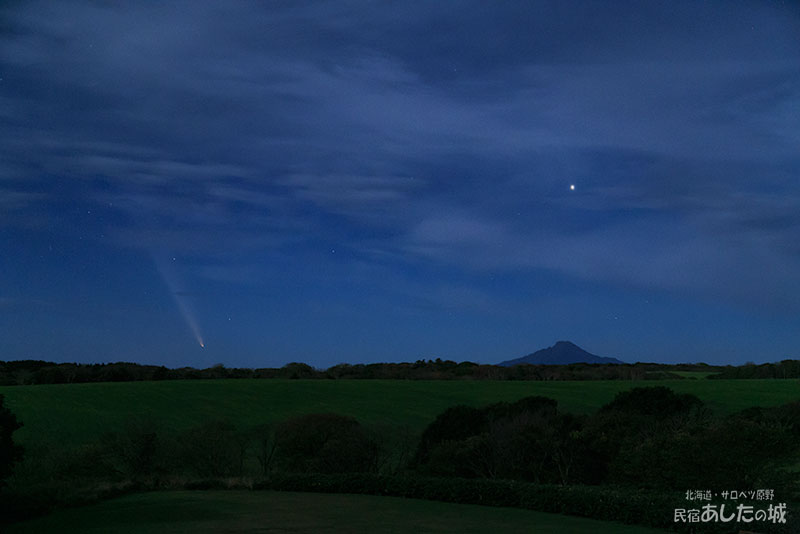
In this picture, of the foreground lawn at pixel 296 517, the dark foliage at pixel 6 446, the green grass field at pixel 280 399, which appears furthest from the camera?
the green grass field at pixel 280 399

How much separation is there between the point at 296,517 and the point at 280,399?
151ft

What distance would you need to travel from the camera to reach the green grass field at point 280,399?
2101 inches

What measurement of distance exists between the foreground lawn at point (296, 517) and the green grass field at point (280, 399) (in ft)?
90.7

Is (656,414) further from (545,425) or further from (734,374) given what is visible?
(734,374)

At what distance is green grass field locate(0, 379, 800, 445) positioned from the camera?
175 ft

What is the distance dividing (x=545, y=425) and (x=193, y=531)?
17.9m

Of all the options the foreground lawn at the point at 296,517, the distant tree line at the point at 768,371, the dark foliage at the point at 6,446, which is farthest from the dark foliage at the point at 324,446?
the distant tree line at the point at 768,371

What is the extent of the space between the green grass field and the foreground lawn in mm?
27649

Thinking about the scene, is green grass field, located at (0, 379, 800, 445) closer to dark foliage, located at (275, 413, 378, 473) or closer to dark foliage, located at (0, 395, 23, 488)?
dark foliage, located at (275, 413, 378, 473)

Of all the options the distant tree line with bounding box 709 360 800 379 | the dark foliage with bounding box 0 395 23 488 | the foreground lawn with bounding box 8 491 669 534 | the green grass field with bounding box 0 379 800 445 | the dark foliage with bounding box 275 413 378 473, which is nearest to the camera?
the foreground lawn with bounding box 8 491 669 534

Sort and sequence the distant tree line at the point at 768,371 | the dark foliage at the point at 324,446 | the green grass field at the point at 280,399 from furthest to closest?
the distant tree line at the point at 768,371 < the green grass field at the point at 280,399 < the dark foliage at the point at 324,446

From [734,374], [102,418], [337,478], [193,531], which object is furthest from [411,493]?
[734,374]

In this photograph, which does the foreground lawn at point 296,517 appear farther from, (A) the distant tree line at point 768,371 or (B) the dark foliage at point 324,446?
(A) the distant tree line at point 768,371

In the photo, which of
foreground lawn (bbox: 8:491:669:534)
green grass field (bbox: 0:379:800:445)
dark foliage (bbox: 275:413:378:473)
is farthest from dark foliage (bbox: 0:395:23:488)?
green grass field (bbox: 0:379:800:445)
